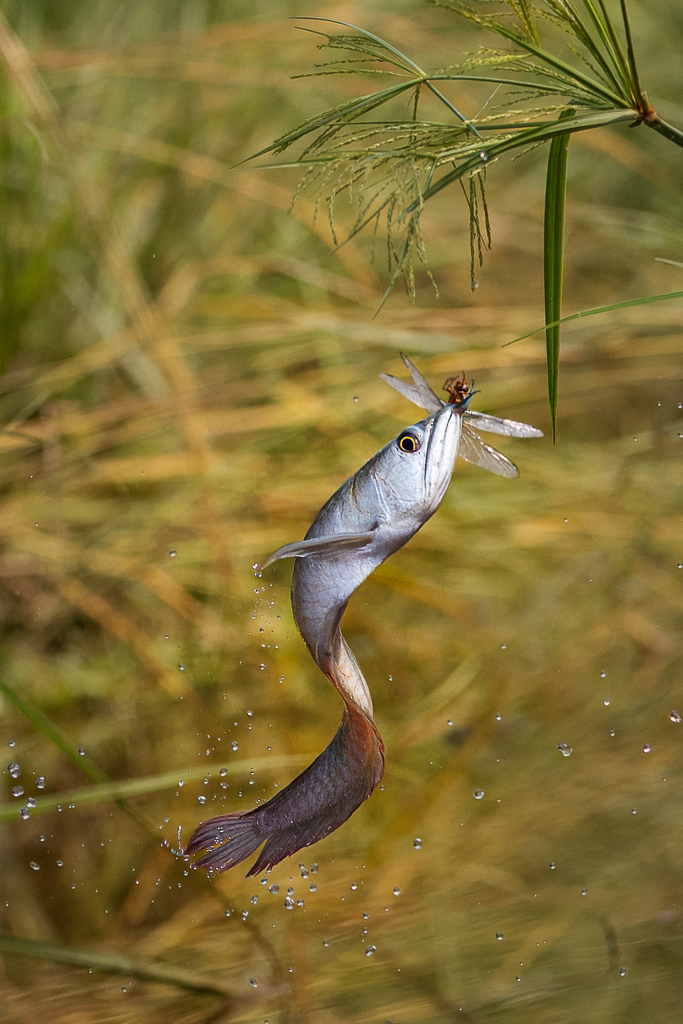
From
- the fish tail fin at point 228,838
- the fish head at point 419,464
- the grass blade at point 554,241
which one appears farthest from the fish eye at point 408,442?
the fish tail fin at point 228,838

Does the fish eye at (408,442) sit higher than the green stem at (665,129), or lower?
lower

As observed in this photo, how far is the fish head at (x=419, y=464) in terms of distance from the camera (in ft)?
1.33

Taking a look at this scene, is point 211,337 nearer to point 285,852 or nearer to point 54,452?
point 54,452

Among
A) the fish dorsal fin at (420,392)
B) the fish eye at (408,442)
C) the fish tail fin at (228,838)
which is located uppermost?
the fish dorsal fin at (420,392)

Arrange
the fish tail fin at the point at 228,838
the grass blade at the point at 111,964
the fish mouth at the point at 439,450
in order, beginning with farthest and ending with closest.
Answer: the grass blade at the point at 111,964
the fish tail fin at the point at 228,838
the fish mouth at the point at 439,450

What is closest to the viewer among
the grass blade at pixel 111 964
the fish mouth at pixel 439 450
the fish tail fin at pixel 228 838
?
the fish mouth at pixel 439 450

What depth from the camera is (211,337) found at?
961mm

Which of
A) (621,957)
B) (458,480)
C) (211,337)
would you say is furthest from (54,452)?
(621,957)

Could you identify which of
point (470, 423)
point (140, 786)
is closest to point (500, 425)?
point (470, 423)

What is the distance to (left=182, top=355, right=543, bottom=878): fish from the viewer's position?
0.41 m

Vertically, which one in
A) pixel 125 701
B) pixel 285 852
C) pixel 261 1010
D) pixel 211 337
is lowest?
pixel 261 1010

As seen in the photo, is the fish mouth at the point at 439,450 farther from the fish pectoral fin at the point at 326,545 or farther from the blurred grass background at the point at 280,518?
the blurred grass background at the point at 280,518

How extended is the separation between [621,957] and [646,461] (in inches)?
20.4

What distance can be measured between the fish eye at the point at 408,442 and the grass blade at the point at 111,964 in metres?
0.61
